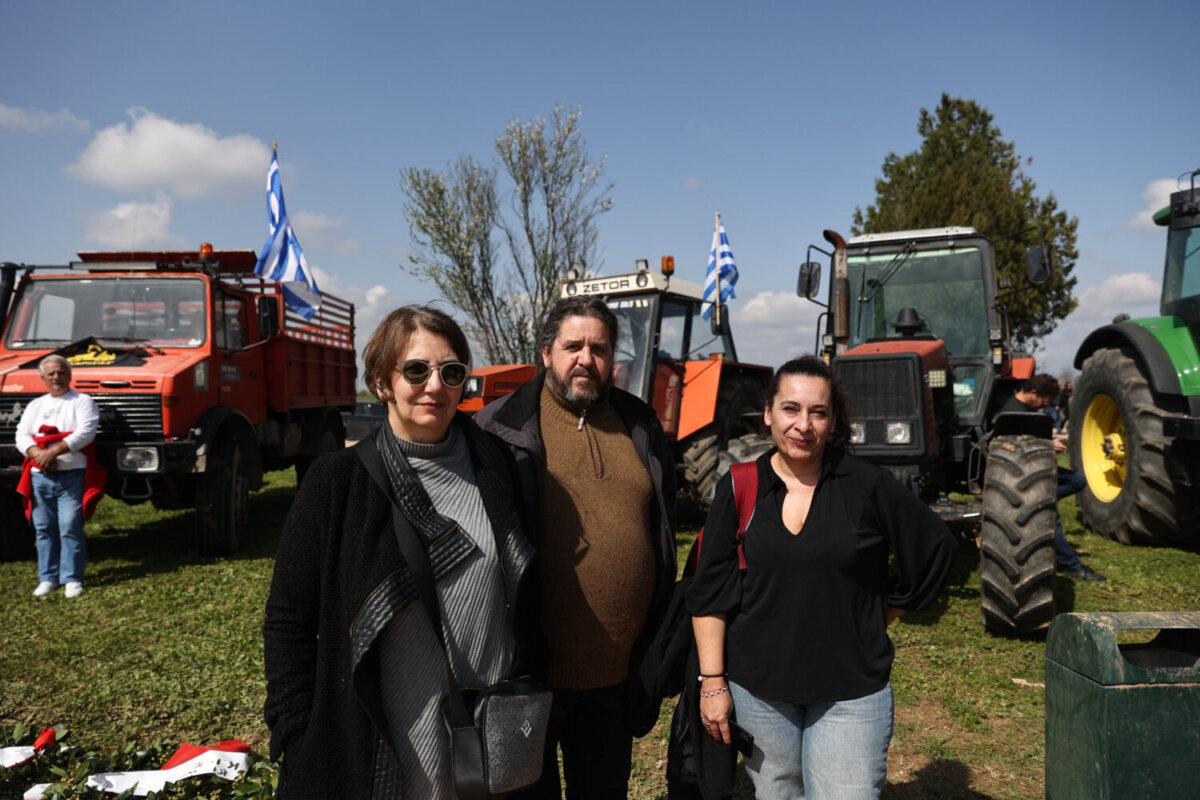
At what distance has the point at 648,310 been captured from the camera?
7762mm

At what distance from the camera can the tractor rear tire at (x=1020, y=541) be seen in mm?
4199

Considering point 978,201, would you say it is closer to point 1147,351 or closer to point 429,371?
point 1147,351

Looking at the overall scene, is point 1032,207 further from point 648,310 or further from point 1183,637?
point 1183,637

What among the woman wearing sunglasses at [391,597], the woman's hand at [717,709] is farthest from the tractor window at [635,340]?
the woman wearing sunglasses at [391,597]

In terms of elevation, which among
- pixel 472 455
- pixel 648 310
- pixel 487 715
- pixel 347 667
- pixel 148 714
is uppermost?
pixel 648 310

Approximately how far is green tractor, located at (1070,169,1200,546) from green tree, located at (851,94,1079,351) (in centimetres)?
1437

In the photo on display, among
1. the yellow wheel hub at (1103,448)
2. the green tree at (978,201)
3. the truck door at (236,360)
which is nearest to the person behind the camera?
the yellow wheel hub at (1103,448)

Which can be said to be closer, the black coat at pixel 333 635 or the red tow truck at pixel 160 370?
the black coat at pixel 333 635

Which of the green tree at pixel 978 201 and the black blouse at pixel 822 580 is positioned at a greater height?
the green tree at pixel 978 201

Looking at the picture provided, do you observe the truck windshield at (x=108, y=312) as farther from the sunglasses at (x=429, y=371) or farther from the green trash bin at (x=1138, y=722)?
the green trash bin at (x=1138, y=722)

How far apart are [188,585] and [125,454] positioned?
3.85ft

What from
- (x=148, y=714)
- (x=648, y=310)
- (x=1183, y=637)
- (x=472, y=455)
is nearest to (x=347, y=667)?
(x=472, y=455)

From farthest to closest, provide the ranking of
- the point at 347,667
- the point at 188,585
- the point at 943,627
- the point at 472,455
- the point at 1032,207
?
the point at 1032,207, the point at 188,585, the point at 943,627, the point at 472,455, the point at 347,667

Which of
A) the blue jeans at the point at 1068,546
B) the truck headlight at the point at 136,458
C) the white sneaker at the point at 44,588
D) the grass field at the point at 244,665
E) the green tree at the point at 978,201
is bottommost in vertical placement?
the grass field at the point at 244,665
